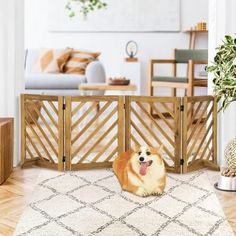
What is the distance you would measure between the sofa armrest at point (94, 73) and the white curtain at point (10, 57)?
2584mm

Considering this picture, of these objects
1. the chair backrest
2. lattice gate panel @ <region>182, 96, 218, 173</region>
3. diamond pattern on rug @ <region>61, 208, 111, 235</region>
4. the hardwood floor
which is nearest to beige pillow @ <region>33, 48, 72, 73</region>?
the chair backrest

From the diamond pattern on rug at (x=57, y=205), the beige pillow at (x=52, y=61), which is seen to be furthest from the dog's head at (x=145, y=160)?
the beige pillow at (x=52, y=61)

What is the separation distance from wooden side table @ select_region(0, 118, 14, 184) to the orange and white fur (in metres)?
0.73

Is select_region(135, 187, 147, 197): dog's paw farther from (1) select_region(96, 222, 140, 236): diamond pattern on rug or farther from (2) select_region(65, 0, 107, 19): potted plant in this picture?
(2) select_region(65, 0, 107, 19): potted plant

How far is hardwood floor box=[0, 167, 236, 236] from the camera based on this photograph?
7.29 ft

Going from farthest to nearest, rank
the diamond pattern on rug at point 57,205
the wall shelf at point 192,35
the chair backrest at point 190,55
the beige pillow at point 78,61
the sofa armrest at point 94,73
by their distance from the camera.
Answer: the wall shelf at point 192,35
the beige pillow at point 78,61
the sofa armrest at point 94,73
the chair backrest at point 190,55
the diamond pattern on rug at point 57,205

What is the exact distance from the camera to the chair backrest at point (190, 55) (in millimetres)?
5746

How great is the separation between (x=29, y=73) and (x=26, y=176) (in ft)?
11.3

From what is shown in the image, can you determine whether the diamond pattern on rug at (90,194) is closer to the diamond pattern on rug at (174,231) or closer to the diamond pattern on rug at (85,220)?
the diamond pattern on rug at (85,220)

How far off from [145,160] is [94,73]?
11.1ft

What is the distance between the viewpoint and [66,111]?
10.3 feet

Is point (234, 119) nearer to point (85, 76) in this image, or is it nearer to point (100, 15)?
point (85, 76)

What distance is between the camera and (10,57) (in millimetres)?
3240

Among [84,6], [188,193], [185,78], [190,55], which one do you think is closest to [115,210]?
[188,193]
